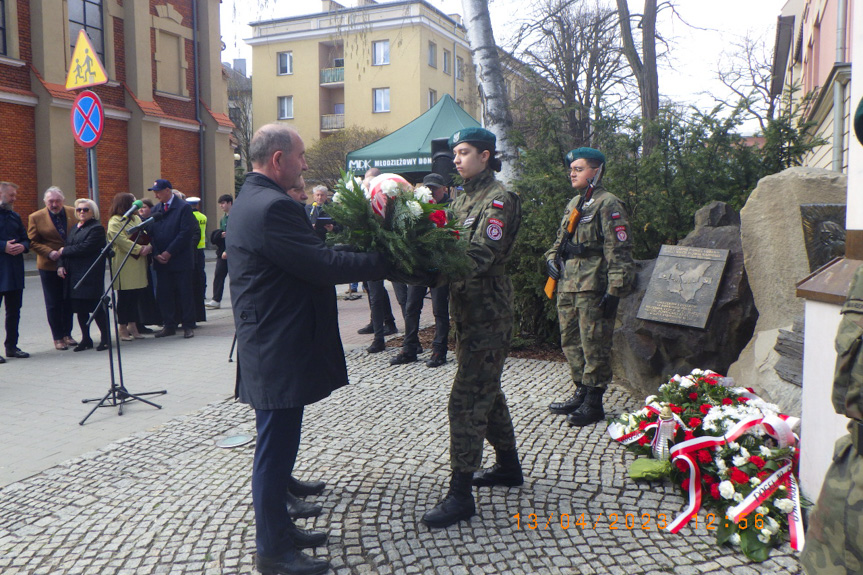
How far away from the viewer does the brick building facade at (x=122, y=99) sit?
1762cm

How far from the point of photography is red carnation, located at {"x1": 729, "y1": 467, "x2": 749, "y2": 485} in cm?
341

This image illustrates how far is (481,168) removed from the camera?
3723mm

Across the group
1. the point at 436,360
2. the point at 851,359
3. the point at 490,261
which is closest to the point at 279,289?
the point at 490,261

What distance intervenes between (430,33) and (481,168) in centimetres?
3762

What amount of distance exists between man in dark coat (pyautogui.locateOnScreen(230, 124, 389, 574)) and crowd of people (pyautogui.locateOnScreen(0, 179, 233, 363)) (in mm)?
4899

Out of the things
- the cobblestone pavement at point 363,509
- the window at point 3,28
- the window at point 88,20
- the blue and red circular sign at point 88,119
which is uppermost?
the window at point 88,20

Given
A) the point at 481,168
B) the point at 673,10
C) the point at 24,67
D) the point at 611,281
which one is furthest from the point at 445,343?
the point at 24,67

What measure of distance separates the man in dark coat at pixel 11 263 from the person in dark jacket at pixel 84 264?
457 millimetres

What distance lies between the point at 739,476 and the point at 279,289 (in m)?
2.43

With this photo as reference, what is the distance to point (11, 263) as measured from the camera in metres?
7.65

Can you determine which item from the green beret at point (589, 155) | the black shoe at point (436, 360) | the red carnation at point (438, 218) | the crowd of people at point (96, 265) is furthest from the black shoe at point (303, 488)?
the crowd of people at point (96, 265)

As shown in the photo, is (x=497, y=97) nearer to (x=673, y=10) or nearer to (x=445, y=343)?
(x=445, y=343)

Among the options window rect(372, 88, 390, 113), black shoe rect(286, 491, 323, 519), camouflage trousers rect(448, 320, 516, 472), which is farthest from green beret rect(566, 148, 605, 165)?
window rect(372, 88, 390, 113)

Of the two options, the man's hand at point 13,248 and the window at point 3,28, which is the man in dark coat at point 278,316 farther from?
the window at point 3,28
